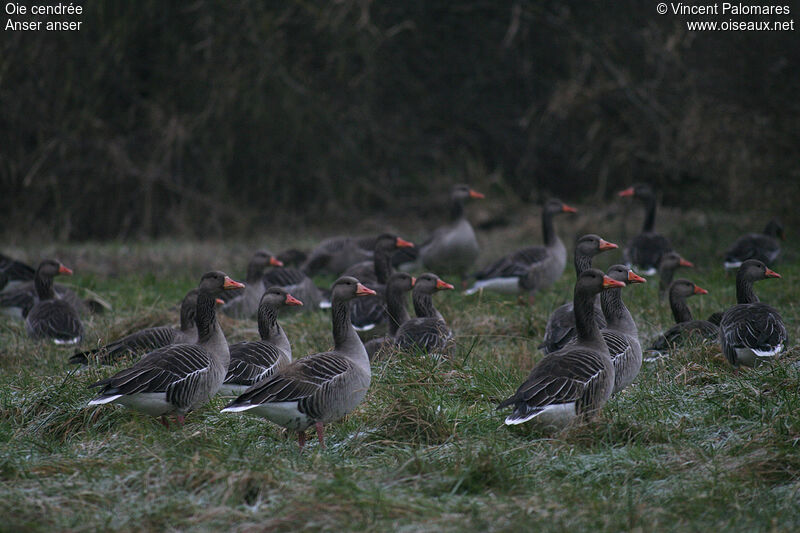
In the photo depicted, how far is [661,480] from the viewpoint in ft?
17.1

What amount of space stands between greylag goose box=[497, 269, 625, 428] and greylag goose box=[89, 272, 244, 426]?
2.15 m

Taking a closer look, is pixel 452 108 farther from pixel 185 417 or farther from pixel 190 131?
pixel 185 417

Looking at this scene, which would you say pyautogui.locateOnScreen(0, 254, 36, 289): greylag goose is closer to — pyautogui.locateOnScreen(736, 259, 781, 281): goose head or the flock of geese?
the flock of geese

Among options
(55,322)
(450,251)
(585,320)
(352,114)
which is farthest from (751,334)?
(352,114)

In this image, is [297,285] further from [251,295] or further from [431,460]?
[431,460]

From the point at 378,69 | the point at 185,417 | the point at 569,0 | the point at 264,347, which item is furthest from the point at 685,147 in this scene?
the point at 185,417

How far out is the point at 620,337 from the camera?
7.33 meters

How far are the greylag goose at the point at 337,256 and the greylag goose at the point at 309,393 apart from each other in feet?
25.5

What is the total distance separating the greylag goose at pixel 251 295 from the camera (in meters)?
11.7

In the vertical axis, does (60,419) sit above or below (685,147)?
below

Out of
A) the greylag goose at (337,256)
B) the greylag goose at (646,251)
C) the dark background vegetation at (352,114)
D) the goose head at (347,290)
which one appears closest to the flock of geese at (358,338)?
the goose head at (347,290)

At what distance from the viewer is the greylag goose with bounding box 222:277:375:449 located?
19.9ft

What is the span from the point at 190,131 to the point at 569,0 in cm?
831

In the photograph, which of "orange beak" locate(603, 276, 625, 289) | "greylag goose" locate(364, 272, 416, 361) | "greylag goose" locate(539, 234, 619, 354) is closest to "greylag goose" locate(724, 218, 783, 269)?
"greylag goose" locate(539, 234, 619, 354)
